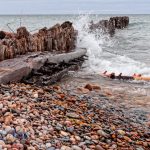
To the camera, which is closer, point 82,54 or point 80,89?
point 80,89

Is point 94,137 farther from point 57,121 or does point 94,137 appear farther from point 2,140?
point 2,140

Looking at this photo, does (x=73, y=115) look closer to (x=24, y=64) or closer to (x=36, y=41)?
(x=24, y=64)

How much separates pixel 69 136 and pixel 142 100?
20.1 ft

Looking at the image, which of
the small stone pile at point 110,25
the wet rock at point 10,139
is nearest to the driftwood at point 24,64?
the wet rock at point 10,139

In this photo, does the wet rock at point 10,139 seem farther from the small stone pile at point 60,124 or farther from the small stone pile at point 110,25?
the small stone pile at point 110,25

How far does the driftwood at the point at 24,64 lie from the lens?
12977mm

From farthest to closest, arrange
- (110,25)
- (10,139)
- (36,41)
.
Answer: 1. (110,25)
2. (36,41)
3. (10,139)

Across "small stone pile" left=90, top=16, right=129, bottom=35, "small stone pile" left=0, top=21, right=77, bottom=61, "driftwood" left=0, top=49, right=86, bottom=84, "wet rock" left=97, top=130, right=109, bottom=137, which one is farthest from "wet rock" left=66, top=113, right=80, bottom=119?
"small stone pile" left=90, top=16, right=129, bottom=35

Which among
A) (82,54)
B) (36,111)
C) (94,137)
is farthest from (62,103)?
(82,54)

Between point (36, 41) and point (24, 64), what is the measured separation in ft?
13.8

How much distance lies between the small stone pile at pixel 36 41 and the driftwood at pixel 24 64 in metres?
0.55

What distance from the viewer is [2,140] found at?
7.86 metres

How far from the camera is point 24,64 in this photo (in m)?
14.5

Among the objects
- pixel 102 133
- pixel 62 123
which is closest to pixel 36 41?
pixel 62 123
